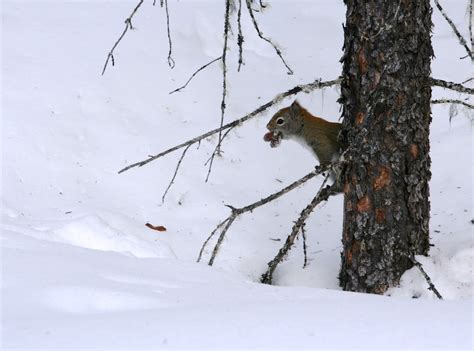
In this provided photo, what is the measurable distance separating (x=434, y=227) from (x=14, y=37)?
3895 mm

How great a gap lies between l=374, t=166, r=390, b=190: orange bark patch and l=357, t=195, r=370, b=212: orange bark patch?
81 millimetres

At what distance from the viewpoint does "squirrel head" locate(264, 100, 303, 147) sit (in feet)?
16.0

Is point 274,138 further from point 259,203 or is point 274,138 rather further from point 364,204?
point 364,204

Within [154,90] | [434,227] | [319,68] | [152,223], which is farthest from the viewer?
[319,68]

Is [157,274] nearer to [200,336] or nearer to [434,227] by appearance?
[200,336]

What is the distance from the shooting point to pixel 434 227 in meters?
4.82

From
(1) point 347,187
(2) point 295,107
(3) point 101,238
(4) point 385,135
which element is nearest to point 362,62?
(4) point 385,135

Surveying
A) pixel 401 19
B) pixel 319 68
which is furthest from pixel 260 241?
pixel 319 68

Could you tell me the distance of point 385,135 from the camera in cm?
390

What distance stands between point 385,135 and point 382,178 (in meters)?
0.21

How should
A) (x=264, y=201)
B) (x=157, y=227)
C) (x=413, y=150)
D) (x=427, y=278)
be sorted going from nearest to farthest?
(x=427, y=278) < (x=413, y=150) < (x=264, y=201) < (x=157, y=227)

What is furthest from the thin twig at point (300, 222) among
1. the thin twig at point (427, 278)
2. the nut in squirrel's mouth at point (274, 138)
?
the nut in squirrel's mouth at point (274, 138)

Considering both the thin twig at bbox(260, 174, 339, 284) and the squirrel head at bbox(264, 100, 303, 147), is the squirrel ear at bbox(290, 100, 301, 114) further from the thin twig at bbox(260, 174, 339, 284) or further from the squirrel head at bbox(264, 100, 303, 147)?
the thin twig at bbox(260, 174, 339, 284)

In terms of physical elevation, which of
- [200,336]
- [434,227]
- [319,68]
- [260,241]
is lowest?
[200,336]
